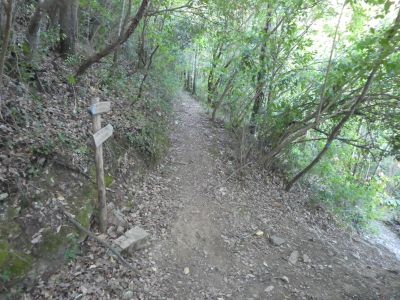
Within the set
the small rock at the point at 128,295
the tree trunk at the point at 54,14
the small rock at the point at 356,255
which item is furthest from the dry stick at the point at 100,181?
the small rock at the point at 356,255

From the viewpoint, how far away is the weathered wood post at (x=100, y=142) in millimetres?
3887

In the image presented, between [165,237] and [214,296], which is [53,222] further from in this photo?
[214,296]

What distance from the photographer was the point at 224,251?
5277 mm

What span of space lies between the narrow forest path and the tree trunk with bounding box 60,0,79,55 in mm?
3949

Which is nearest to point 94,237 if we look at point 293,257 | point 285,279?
point 285,279

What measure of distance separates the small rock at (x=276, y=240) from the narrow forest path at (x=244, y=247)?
0.10 feet

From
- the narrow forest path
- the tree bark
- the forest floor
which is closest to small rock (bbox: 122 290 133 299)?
the forest floor

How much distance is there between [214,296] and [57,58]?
250 inches

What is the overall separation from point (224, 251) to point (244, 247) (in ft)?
1.71

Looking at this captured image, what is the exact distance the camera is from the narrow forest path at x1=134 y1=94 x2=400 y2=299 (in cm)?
455

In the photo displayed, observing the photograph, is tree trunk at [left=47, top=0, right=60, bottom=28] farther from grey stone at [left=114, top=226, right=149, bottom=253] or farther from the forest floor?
grey stone at [left=114, top=226, right=149, bottom=253]

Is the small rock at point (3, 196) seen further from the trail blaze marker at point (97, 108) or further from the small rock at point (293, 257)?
the small rock at point (293, 257)

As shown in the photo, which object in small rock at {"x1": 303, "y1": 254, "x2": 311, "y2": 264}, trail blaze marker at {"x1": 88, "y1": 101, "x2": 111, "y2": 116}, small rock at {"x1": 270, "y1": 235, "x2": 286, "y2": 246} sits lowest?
small rock at {"x1": 303, "y1": 254, "x2": 311, "y2": 264}

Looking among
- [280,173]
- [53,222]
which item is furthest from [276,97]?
[53,222]
